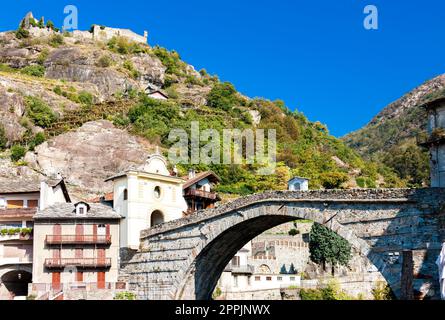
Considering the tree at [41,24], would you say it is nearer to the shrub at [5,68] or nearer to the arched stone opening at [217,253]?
the shrub at [5,68]

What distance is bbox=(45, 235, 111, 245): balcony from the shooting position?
5050cm

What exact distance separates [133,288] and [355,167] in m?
57.9

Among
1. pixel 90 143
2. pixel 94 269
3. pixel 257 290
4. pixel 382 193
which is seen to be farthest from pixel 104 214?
pixel 90 143

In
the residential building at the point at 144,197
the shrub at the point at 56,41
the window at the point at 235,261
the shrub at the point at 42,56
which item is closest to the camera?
the residential building at the point at 144,197

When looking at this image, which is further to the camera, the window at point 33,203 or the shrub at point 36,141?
the shrub at point 36,141

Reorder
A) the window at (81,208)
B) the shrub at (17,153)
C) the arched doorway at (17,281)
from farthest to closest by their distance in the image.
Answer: the shrub at (17,153)
the arched doorway at (17,281)
the window at (81,208)

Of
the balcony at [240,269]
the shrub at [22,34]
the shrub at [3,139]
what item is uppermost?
the shrub at [22,34]

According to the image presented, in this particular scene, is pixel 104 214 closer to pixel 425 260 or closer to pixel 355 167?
pixel 425 260

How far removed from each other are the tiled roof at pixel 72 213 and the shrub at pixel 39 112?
43.5 m

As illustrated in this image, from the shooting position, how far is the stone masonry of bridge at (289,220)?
34.1m

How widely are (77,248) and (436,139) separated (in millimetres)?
A: 25881

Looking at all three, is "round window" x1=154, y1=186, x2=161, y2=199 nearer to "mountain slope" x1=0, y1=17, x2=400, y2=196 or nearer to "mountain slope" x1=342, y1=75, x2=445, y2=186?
"mountain slope" x1=0, y1=17, x2=400, y2=196

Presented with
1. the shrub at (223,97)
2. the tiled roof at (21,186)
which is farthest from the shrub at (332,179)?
the tiled roof at (21,186)

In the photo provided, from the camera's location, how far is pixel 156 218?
54.7 metres
